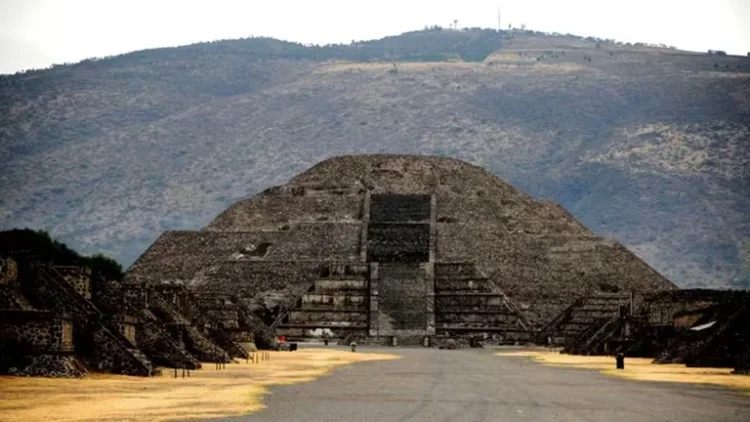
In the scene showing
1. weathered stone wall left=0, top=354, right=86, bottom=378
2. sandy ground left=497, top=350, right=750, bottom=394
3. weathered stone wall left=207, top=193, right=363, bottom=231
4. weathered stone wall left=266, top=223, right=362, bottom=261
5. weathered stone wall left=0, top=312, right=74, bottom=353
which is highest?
weathered stone wall left=207, top=193, right=363, bottom=231

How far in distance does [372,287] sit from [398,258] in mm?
7466

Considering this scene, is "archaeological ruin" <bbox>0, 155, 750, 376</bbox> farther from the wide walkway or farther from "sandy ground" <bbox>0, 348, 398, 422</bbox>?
the wide walkway

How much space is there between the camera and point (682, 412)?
31.3 m

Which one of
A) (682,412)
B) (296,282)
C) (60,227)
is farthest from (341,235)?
(60,227)

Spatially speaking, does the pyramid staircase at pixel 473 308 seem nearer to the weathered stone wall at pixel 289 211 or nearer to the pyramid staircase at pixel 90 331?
the weathered stone wall at pixel 289 211

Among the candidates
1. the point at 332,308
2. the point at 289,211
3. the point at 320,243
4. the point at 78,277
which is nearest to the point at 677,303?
the point at 332,308

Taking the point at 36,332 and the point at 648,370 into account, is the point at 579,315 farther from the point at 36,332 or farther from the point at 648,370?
the point at 36,332

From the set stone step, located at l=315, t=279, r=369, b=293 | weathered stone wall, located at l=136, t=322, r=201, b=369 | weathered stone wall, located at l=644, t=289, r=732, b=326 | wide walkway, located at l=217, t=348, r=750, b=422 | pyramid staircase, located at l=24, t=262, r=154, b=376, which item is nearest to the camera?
wide walkway, located at l=217, t=348, r=750, b=422

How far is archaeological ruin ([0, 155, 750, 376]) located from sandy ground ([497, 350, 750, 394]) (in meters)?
1.04

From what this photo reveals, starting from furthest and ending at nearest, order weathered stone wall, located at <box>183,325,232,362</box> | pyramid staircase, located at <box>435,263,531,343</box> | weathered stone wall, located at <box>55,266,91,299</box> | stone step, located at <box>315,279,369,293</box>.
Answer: stone step, located at <box>315,279,369,293</box> < pyramid staircase, located at <box>435,263,531,343</box> < weathered stone wall, located at <box>183,325,232,362</box> < weathered stone wall, located at <box>55,266,91,299</box>

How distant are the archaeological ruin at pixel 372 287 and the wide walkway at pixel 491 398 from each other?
552cm

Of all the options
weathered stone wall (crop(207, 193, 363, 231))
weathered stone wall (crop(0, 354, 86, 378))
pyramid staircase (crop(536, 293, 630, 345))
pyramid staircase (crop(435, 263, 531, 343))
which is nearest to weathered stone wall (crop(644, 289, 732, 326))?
pyramid staircase (crop(536, 293, 630, 345))

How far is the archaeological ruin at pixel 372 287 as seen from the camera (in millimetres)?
41281

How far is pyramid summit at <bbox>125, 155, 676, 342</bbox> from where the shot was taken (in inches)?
3100
